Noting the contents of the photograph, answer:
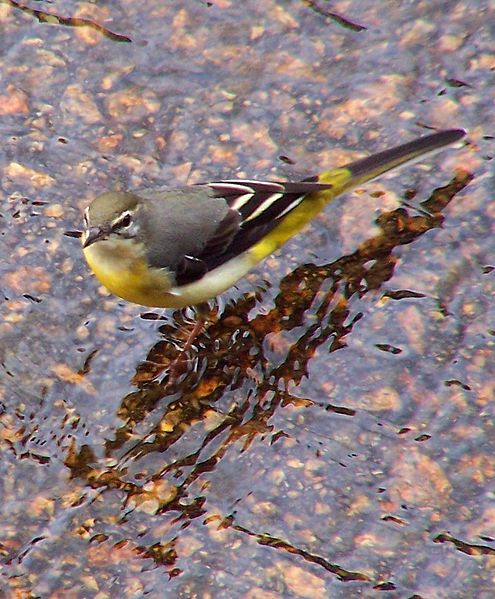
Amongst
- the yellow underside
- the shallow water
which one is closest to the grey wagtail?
the yellow underside

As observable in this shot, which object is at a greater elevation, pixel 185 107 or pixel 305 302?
pixel 185 107

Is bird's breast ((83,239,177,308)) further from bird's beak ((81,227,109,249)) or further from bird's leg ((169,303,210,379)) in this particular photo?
bird's leg ((169,303,210,379))

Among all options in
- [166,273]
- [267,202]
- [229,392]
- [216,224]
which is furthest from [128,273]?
[267,202]

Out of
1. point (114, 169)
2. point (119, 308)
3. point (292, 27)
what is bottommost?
point (119, 308)

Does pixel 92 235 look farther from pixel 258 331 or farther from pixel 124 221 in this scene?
pixel 258 331

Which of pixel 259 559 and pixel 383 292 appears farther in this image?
pixel 383 292

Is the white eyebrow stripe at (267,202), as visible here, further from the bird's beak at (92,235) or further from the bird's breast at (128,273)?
the bird's beak at (92,235)

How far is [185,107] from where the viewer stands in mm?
7496

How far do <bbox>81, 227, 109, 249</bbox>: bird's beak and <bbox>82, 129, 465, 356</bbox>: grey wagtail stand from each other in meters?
0.19

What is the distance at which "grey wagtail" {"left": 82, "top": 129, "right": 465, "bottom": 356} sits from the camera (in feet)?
22.2

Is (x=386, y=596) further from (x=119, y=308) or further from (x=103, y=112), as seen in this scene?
(x=103, y=112)

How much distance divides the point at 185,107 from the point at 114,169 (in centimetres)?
67

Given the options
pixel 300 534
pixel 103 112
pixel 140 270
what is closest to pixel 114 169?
pixel 103 112

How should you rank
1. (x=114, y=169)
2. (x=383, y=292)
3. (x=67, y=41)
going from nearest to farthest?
(x=383, y=292)
(x=114, y=169)
(x=67, y=41)
